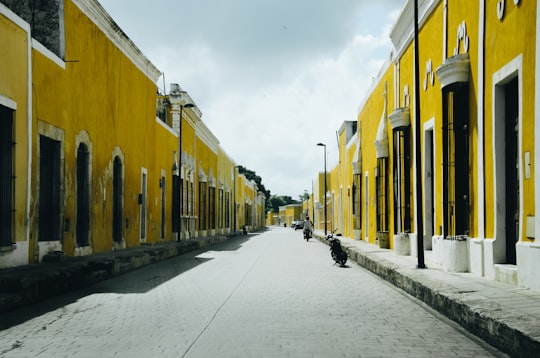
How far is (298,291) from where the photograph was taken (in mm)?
11883

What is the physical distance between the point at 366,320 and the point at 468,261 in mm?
4990

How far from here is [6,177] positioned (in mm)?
13367

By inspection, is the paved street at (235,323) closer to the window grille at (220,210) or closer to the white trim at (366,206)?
the white trim at (366,206)

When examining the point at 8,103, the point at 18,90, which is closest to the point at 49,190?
the point at 18,90

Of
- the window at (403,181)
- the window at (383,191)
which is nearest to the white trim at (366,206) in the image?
the window at (383,191)

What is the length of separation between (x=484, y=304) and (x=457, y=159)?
20.7 feet

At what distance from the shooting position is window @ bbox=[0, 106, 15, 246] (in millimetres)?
13305

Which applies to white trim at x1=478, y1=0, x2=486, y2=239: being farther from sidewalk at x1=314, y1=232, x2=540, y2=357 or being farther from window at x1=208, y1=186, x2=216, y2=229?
window at x1=208, y1=186, x2=216, y2=229

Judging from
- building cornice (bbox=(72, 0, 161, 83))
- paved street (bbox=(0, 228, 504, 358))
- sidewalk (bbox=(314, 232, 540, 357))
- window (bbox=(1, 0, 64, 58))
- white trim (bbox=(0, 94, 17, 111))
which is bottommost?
paved street (bbox=(0, 228, 504, 358))

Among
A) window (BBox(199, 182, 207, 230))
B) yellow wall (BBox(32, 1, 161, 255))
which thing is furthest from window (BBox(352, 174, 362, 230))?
window (BBox(199, 182, 207, 230))

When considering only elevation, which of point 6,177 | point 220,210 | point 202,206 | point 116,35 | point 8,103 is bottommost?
point 220,210

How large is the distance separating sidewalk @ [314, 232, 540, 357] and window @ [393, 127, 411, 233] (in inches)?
254

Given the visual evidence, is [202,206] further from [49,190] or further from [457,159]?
Result: [457,159]

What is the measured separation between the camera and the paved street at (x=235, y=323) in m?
6.44
